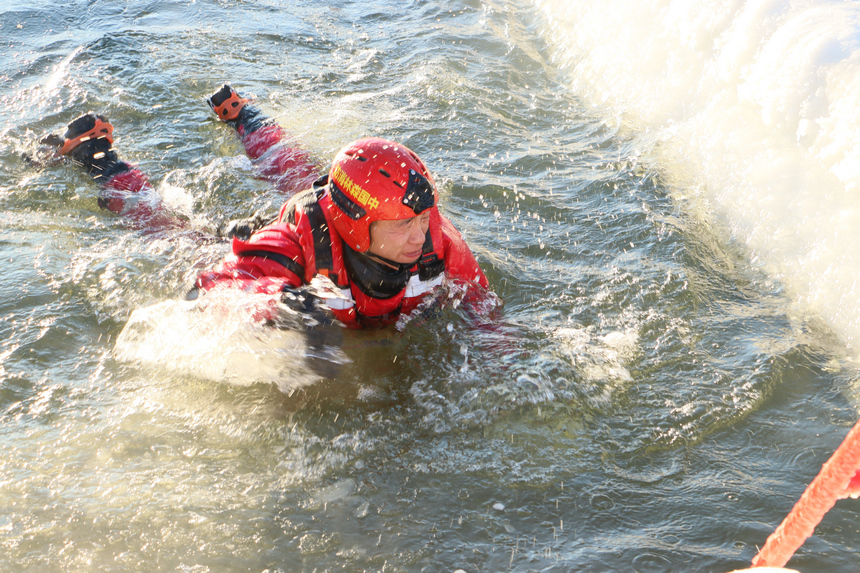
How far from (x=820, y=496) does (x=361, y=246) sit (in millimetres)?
2998

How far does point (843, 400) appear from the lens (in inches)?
147

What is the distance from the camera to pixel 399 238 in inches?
165

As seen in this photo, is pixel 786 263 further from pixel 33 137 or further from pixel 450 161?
pixel 33 137

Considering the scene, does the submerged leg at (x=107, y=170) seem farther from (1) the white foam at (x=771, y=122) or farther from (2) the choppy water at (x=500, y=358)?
(1) the white foam at (x=771, y=122)

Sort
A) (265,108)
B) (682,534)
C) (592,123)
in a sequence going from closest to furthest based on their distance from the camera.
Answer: (682,534)
(592,123)
(265,108)

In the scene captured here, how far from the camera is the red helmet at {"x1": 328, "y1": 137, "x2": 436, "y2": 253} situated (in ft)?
13.2

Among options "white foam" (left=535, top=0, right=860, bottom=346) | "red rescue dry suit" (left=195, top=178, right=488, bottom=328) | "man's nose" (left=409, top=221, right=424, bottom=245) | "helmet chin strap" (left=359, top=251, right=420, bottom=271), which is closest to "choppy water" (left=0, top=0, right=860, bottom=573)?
"white foam" (left=535, top=0, right=860, bottom=346)

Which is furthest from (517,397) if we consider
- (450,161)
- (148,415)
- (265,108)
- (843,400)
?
(265,108)

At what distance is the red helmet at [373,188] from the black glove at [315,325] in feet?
1.56

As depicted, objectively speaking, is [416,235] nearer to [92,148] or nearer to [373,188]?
[373,188]

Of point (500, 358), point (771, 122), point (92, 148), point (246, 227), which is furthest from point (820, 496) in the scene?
point (92, 148)

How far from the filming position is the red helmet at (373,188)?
4020 mm

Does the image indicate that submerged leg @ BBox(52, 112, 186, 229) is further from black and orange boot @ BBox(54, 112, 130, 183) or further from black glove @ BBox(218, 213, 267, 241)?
black glove @ BBox(218, 213, 267, 241)

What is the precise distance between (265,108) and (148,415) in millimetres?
5657
